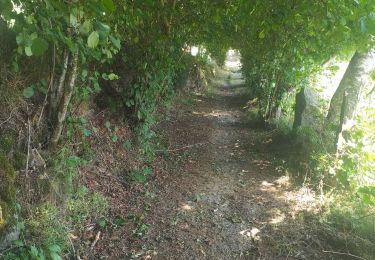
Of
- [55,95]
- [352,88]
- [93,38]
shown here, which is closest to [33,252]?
[55,95]

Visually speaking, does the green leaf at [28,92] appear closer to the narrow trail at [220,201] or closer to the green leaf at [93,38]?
the green leaf at [93,38]

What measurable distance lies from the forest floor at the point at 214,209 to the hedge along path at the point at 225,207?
0.05 feet

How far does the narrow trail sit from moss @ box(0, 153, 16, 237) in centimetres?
179

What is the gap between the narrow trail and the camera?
451 cm

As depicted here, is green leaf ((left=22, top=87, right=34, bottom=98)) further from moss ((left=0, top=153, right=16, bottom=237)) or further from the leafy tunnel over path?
moss ((left=0, top=153, right=16, bottom=237))

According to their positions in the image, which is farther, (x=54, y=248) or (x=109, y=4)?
(x=54, y=248)

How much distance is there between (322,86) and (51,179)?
954cm

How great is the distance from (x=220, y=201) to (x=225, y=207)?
0.70 feet

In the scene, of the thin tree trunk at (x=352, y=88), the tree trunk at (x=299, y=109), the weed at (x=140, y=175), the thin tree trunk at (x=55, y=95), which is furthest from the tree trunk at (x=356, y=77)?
the thin tree trunk at (x=55, y=95)

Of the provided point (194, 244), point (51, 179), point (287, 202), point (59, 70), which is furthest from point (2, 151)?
point (287, 202)

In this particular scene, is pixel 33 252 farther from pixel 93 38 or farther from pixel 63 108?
pixel 93 38

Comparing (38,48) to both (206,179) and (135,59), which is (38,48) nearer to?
(135,59)

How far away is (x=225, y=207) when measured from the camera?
18.3 ft

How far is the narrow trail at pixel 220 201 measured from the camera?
14.8 feet
